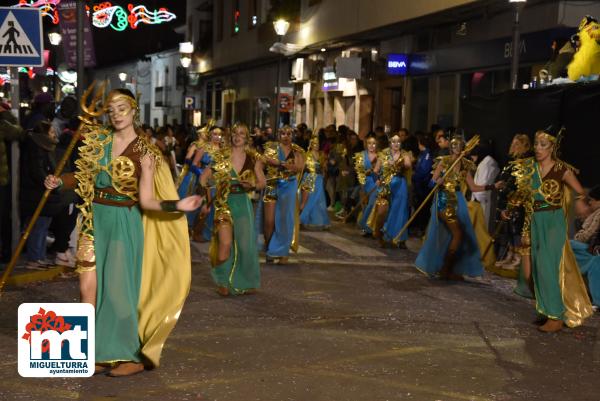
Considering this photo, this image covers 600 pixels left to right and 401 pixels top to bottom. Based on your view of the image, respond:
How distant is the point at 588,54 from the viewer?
1244 centimetres

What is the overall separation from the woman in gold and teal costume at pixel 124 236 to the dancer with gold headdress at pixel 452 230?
18.4 feet

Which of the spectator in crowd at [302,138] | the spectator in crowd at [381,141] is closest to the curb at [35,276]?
the spectator in crowd at [381,141]

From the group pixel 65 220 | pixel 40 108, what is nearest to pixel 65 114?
pixel 40 108

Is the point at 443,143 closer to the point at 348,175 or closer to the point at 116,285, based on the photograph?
the point at 348,175

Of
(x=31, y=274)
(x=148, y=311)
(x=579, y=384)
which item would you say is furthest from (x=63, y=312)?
(x=31, y=274)

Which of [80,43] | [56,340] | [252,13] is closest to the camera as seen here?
[56,340]

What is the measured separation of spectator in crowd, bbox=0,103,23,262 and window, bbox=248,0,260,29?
89.3 feet

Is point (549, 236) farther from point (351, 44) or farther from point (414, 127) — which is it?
point (351, 44)

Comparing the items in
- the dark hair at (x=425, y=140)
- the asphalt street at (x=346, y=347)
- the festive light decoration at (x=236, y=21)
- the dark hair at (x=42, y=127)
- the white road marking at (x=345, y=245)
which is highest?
the festive light decoration at (x=236, y=21)

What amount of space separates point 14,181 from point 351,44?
18336 mm

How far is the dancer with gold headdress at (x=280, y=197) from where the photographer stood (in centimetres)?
1245

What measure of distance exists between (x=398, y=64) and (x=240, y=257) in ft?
48.9

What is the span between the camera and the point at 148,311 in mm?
6594

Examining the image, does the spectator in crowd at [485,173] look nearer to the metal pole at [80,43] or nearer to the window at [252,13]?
the metal pole at [80,43]
